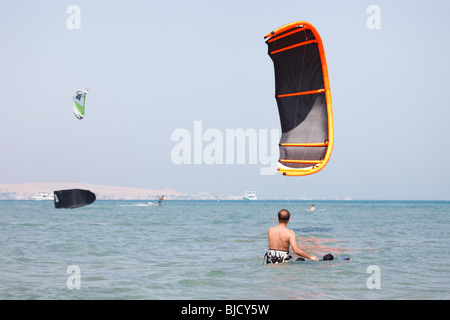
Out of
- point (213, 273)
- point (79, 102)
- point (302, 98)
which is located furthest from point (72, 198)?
point (213, 273)

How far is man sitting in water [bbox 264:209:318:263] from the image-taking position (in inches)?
458

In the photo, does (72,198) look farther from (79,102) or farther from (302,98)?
(302,98)

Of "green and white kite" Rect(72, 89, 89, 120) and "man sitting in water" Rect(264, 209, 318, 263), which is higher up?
"green and white kite" Rect(72, 89, 89, 120)

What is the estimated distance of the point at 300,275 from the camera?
1156 centimetres

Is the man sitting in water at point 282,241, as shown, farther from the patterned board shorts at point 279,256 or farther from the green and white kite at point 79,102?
the green and white kite at point 79,102

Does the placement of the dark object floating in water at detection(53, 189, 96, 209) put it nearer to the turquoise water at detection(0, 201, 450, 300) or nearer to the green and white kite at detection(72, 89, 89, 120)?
the green and white kite at detection(72, 89, 89, 120)

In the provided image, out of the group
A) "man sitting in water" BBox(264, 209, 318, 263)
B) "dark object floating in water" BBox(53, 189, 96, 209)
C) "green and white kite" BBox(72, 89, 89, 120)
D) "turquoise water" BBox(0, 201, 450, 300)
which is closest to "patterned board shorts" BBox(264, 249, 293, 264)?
"man sitting in water" BBox(264, 209, 318, 263)

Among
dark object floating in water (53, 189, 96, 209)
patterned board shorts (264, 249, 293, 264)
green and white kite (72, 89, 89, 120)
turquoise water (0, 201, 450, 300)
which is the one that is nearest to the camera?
turquoise water (0, 201, 450, 300)

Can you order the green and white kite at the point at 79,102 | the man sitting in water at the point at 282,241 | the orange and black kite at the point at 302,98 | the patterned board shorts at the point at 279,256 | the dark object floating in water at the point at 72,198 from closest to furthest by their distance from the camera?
the man sitting in water at the point at 282,241 < the patterned board shorts at the point at 279,256 < the orange and black kite at the point at 302,98 < the green and white kite at the point at 79,102 < the dark object floating in water at the point at 72,198

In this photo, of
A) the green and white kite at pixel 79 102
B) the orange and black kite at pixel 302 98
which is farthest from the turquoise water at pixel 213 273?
the green and white kite at pixel 79 102

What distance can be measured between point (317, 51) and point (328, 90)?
1.30 metres

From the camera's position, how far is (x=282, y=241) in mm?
11992

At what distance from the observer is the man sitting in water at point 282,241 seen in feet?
38.1
